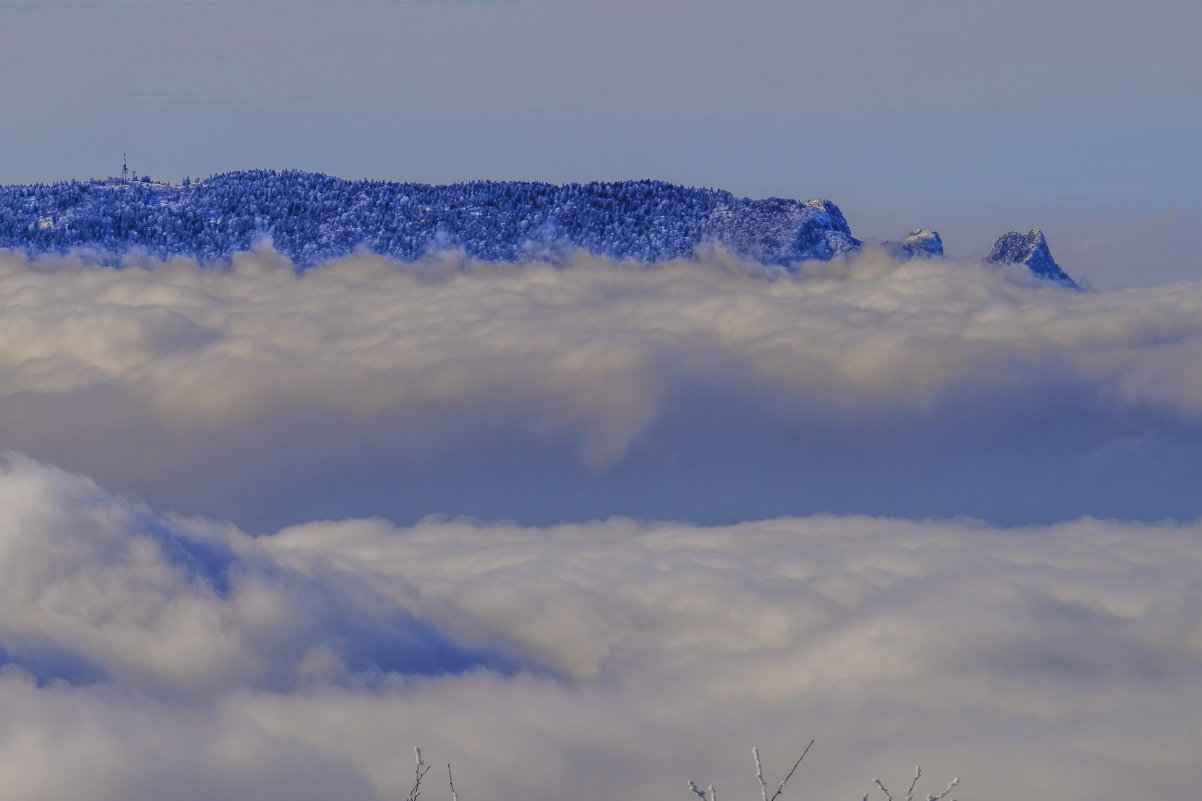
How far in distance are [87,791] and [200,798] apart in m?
14.0

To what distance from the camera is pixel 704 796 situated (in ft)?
129

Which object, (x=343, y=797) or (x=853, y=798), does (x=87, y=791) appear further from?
(x=853, y=798)

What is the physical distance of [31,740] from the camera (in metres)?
197

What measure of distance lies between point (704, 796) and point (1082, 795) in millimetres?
162361

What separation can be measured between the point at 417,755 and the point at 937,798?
13.3 meters

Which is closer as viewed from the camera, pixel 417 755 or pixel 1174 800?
pixel 417 755

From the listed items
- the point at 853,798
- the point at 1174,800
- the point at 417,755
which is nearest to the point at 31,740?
the point at 853,798

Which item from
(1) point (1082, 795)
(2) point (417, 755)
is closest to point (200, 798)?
(1) point (1082, 795)

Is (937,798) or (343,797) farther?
(343,797)

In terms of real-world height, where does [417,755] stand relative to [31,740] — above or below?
below

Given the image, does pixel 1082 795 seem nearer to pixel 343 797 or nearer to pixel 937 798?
pixel 343 797

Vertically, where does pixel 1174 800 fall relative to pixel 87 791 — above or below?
below

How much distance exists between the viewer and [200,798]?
651 feet

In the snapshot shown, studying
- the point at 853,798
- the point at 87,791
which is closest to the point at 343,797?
the point at 87,791
